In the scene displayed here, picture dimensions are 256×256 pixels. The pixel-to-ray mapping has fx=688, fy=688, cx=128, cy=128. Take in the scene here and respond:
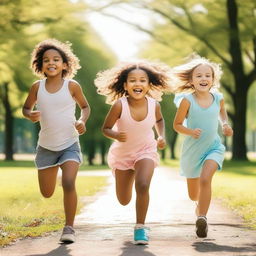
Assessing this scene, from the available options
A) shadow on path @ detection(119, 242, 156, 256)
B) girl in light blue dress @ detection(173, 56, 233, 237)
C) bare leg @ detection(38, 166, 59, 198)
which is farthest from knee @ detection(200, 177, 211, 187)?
bare leg @ detection(38, 166, 59, 198)

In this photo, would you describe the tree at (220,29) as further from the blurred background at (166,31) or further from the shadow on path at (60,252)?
the shadow on path at (60,252)

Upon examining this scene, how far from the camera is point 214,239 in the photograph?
23.6ft

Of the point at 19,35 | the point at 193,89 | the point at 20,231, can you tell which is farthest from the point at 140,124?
the point at 19,35

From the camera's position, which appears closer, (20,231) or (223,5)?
(20,231)

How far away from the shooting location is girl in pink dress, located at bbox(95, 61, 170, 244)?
724 centimetres

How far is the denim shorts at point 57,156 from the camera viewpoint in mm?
7423

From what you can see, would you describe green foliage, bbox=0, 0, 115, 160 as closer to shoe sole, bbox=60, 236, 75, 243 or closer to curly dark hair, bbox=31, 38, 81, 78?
curly dark hair, bbox=31, 38, 81, 78

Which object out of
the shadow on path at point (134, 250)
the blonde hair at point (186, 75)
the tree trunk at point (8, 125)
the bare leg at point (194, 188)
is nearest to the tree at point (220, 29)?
the tree trunk at point (8, 125)

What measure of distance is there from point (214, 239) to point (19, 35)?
2066 cm

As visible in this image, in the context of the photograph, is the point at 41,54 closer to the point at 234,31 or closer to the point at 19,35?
the point at 19,35

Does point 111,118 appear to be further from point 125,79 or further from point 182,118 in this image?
point 182,118

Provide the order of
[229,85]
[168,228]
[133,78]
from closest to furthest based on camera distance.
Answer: [133,78], [168,228], [229,85]

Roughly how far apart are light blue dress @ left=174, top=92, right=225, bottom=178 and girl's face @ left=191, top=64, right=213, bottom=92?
15 cm

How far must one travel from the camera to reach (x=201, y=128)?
7859 mm
